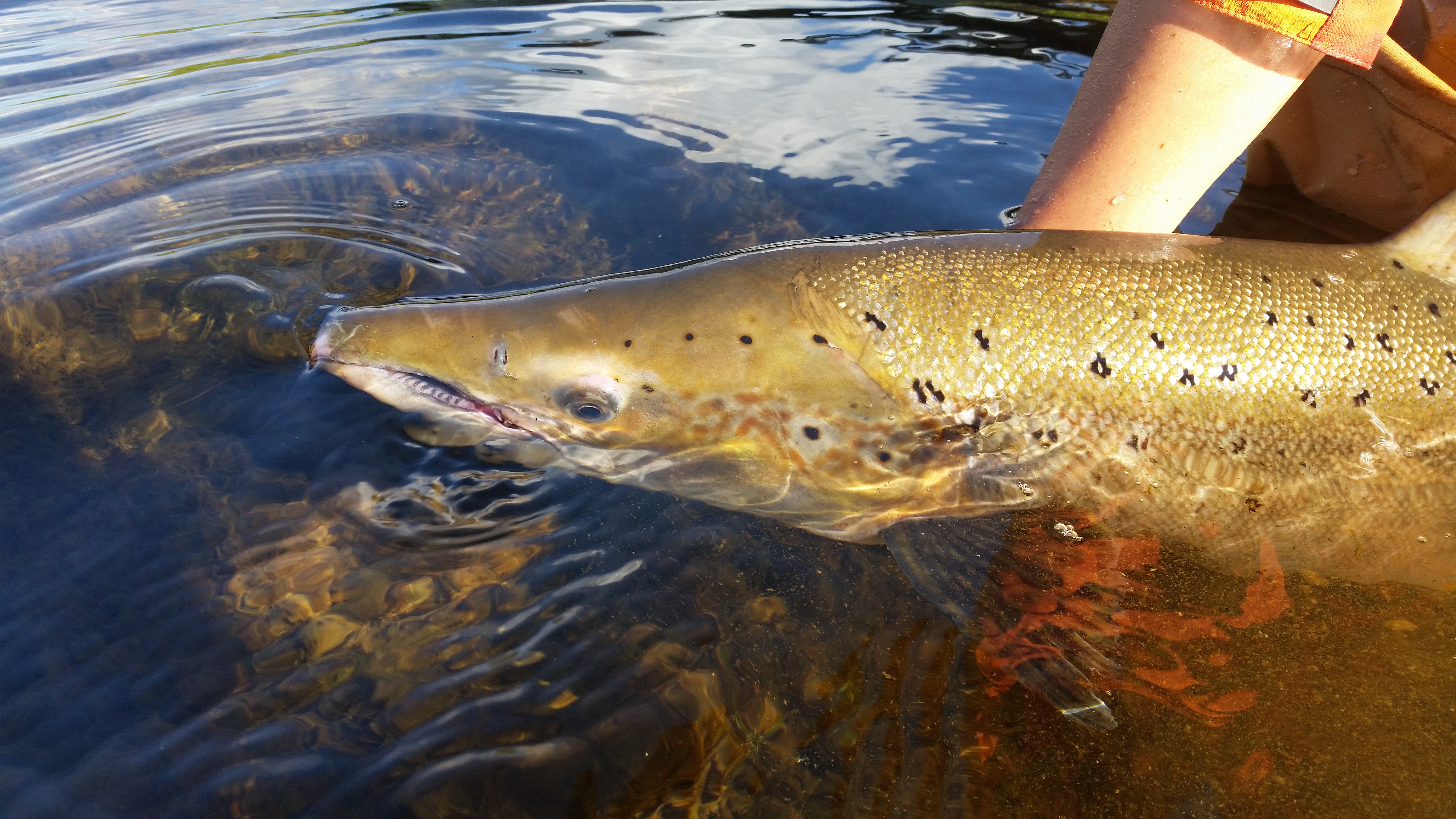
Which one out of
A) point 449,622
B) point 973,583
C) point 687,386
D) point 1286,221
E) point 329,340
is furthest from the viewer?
point 1286,221

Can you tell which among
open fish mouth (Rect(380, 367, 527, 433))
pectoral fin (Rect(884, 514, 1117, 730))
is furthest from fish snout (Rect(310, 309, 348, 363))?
pectoral fin (Rect(884, 514, 1117, 730))

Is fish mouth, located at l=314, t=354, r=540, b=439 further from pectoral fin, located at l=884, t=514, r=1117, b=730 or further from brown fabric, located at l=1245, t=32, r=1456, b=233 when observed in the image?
brown fabric, located at l=1245, t=32, r=1456, b=233

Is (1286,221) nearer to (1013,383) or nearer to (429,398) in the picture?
(1013,383)

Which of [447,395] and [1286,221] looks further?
[1286,221]

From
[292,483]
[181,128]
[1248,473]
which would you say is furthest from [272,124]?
[1248,473]

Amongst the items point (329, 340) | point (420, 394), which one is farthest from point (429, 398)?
point (329, 340)

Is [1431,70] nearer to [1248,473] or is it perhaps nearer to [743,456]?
[1248,473]
